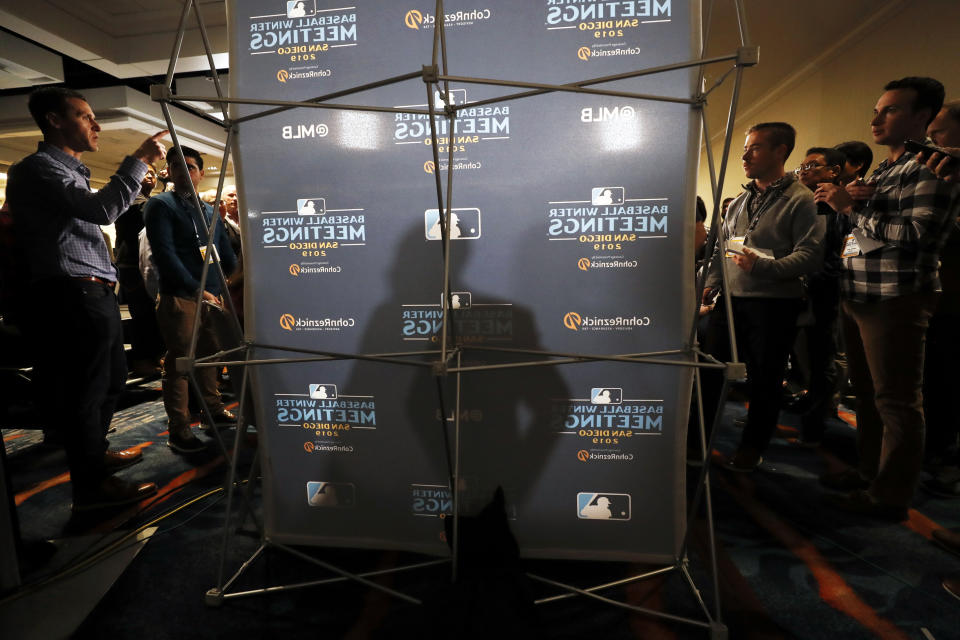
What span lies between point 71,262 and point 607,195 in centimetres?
207

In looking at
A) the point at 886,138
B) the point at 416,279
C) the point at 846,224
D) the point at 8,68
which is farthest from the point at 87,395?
the point at 8,68

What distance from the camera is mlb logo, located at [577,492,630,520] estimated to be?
1.53 metres

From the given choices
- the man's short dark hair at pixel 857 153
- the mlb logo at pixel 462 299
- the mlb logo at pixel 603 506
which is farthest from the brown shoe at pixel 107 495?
the man's short dark hair at pixel 857 153

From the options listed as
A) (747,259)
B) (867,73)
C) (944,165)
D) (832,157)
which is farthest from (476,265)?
(867,73)

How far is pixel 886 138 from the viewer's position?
5.64ft

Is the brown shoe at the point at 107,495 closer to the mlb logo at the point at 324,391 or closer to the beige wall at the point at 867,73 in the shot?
the mlb logo at the point at 324,391

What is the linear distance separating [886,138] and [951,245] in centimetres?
88

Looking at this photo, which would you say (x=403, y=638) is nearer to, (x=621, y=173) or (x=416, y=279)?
(x=416, y=279)

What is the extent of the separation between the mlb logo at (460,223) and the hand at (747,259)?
1325 millimetres

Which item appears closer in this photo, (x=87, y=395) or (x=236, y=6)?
(x=236, y=6)

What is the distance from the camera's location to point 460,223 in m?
1.43

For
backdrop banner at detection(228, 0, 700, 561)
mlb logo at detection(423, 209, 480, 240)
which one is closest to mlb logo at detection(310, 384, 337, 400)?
backdrop banner at detection(228, 0, 700, 561)

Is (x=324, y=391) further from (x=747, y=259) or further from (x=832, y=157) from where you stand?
(x=832, y=157)

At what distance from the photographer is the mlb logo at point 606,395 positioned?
148cm
